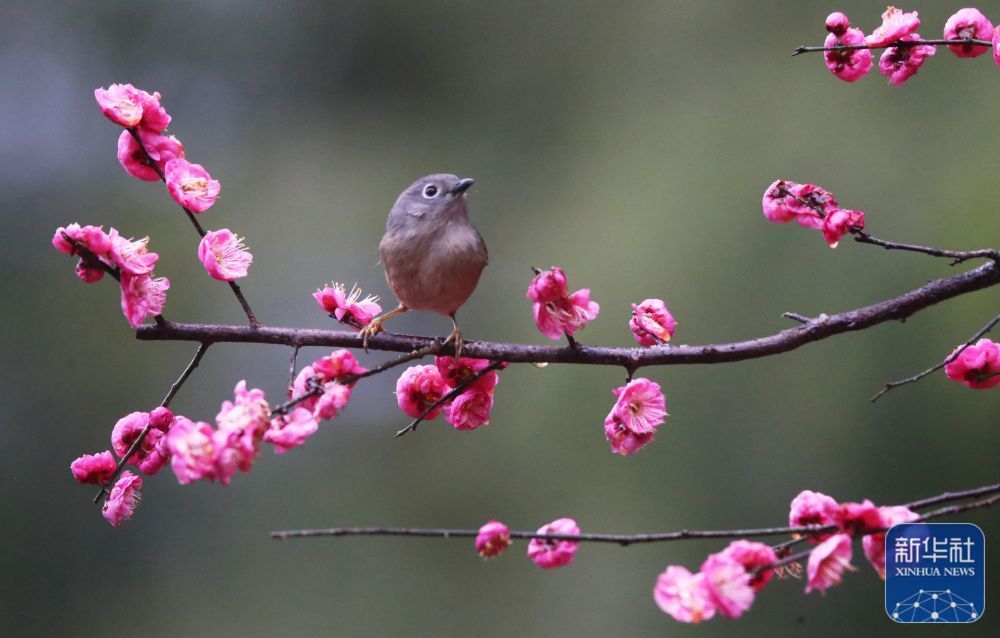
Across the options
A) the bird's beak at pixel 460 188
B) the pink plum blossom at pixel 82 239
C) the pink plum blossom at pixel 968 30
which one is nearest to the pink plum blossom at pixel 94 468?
the pink plum blossom at pixel 82 239

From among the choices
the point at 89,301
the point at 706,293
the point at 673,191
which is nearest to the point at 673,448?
the point at 706,293

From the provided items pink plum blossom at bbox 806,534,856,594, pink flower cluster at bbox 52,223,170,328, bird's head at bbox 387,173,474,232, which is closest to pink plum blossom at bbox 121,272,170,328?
pink flower cluster at bbox 52,223,170,328

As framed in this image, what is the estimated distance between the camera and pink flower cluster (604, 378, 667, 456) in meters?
1.31

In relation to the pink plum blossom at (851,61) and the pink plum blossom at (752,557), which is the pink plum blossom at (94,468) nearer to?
the pink plum blossom at (752,557)

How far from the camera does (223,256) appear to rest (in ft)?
4.20

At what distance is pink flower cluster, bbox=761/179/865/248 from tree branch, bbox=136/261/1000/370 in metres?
0.16

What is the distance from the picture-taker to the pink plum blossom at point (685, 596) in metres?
0.93

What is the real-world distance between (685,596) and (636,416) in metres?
0.40

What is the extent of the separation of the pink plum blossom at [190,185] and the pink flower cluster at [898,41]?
0.94 m

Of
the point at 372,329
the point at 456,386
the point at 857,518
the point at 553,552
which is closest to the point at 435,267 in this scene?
the point at 372,329

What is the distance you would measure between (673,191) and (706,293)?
0.39 metres

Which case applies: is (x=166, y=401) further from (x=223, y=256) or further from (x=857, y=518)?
(x=857, y=518)

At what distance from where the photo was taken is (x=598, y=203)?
311cm

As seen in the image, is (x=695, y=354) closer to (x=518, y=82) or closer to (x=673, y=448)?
(x=673, y=448)
